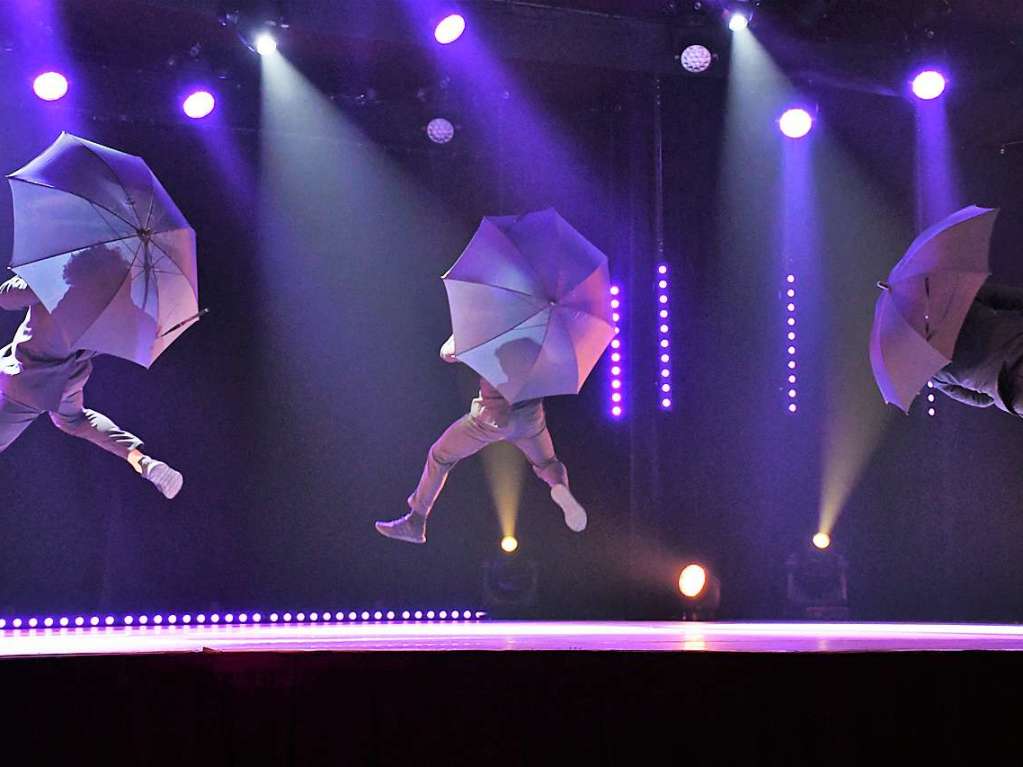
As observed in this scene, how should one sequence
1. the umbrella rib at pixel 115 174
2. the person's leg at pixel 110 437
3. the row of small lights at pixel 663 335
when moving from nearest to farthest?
the umbrella rib at pixel 115 174, the person's leg at pixel 110 437, the row of small lights at pixel 663 335

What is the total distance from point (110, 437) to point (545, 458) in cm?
270

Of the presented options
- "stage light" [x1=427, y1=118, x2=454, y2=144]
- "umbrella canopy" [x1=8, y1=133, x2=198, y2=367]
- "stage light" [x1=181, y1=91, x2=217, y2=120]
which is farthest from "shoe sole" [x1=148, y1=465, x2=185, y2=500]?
"stage light" [x1=427, y1=118, x2=454, y2=144]

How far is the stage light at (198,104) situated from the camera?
23.7 feet

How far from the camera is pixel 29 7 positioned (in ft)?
21.9

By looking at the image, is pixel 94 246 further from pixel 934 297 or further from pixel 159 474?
pixel 934 297

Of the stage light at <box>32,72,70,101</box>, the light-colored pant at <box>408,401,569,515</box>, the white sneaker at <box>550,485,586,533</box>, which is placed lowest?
the white sneaker at <box>550,485,586,533</box>

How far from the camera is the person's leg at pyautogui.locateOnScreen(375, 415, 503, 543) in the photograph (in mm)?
6406

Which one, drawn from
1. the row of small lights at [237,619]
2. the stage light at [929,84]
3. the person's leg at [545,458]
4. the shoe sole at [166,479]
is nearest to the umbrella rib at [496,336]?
the person's leg at [545,458]

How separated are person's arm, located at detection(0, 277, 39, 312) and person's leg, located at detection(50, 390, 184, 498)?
69cm

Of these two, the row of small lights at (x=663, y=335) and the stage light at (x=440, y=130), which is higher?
the stage light at (x=440, y=130)

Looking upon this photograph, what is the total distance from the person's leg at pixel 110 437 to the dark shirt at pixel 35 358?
0.81ft

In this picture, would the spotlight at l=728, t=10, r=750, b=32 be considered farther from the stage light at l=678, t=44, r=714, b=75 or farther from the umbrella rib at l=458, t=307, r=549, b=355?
the umbrella rib at l=458, t=307, r=549, b=355

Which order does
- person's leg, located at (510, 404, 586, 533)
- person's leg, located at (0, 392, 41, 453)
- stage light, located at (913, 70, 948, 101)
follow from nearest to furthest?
person's leg, located at (0, 392, 41, 453), person's leg, located at (510, 404, 586, 533), stage light, located at (913, 70, 948, 101)

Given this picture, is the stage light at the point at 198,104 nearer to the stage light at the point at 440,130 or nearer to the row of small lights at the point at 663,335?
the stage light at the point at 440,130
